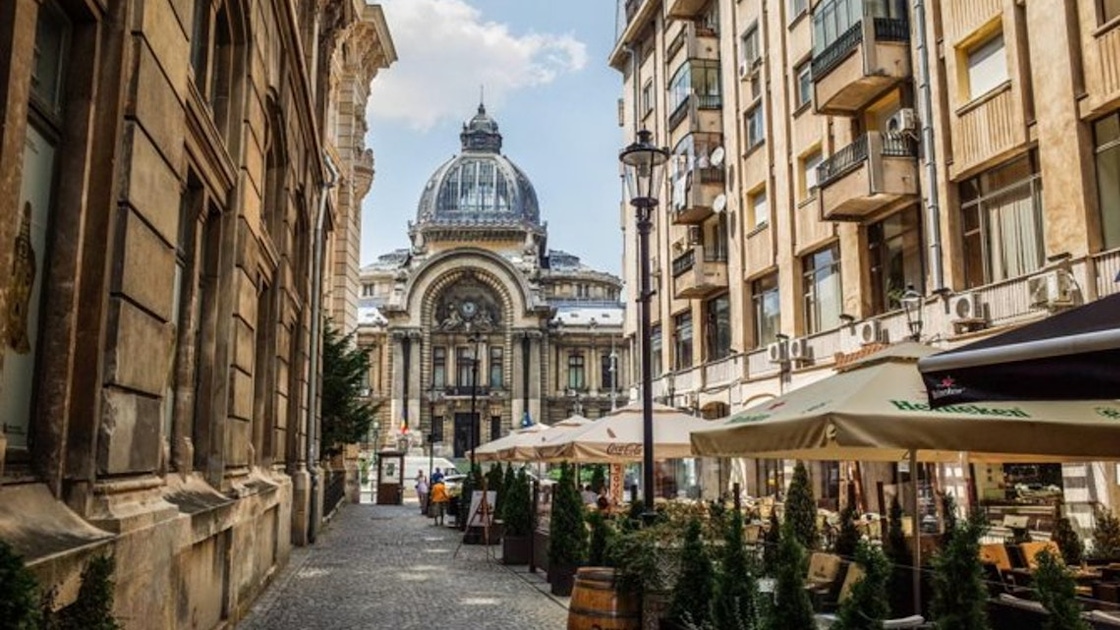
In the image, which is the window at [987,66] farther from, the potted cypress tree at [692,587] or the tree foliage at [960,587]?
the tree foliage at [960,587]

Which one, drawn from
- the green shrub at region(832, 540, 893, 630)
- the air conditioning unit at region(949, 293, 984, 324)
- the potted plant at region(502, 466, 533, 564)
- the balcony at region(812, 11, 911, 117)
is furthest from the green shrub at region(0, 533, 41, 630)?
the balcony at region(812, 11, 911, 117)

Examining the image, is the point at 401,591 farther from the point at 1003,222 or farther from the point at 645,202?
the point at 1003,222

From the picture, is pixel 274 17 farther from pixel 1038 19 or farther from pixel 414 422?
pixel 414 422

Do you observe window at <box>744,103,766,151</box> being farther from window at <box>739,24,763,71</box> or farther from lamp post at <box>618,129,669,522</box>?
lamp post at <box>618,129,669,522</box>

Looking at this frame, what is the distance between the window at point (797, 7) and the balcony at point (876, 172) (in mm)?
5513

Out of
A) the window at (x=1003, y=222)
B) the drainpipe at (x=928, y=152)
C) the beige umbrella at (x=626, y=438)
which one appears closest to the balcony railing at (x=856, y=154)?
the drainpipe at (x=928, y=152)

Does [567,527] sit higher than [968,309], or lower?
lower

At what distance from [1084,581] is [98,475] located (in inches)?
359

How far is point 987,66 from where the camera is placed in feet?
57.1

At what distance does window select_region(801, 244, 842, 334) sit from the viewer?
22.6 m

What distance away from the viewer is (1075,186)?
1476 centimetres

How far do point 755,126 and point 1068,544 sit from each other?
1844 centimetres

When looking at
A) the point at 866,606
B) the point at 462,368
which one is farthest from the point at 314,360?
the point at 462,368

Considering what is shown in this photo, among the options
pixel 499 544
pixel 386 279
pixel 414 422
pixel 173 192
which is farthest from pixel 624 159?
pixel 386 279
